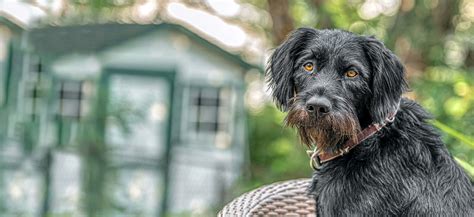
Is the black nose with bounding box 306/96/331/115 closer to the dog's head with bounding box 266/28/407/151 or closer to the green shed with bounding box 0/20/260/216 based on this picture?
the dog's head with bounding box 266/28/407/151

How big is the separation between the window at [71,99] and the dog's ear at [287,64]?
14.7 ft

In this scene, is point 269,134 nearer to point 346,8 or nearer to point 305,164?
point 305,164

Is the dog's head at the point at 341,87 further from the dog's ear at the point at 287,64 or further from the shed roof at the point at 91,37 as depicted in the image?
the shed roof at the point at 91,37

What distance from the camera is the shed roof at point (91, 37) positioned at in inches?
253

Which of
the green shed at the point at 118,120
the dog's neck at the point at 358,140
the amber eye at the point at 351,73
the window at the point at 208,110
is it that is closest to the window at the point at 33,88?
the green shed at the point at 118,120

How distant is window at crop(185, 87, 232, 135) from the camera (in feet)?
25.1

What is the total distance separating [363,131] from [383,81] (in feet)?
0.58

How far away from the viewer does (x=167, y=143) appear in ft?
23.9

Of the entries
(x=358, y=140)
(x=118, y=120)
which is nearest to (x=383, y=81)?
(x=358, y=140)

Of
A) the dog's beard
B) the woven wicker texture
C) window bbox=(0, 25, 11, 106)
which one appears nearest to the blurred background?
window bbox=(0, 25, 11, 106)

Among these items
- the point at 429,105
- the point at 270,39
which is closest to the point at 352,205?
the point at 429,105

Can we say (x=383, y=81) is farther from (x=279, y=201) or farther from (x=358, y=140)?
(x=279, y=201)

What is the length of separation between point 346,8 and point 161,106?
203cm

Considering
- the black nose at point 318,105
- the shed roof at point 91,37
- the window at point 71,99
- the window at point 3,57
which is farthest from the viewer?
the window at point 71,99
